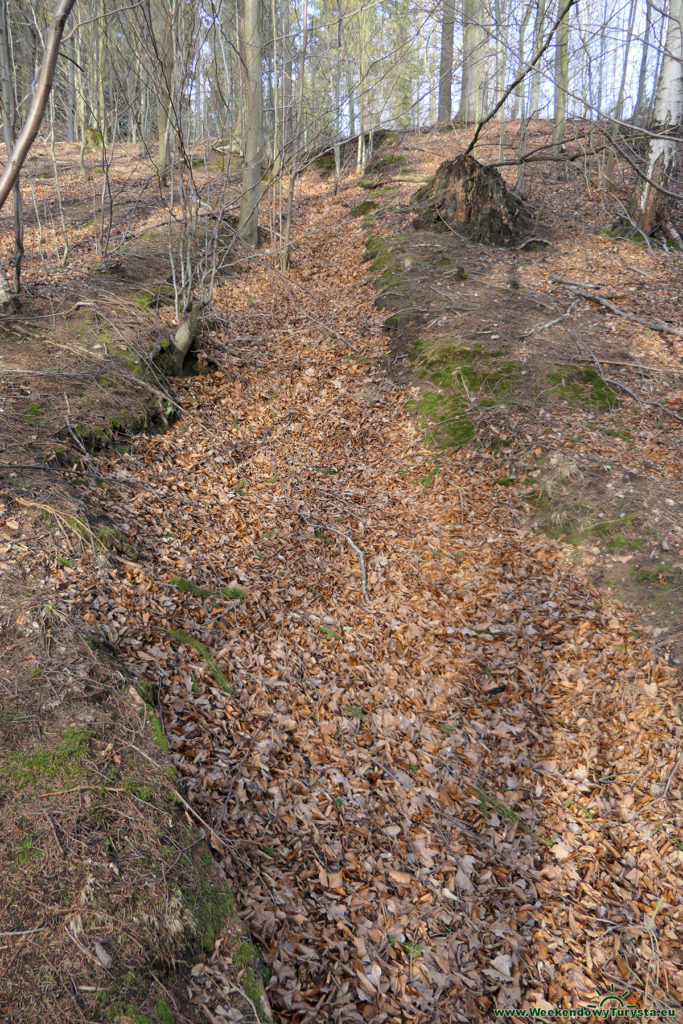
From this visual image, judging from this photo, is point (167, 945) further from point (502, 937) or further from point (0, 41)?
point (0, 41)

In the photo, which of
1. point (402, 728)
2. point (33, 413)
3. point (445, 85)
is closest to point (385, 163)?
point (445, 85)

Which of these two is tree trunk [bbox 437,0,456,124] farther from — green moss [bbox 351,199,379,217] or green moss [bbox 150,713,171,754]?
green moss [bbox 150,713,171,754]

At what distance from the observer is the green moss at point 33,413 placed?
17.3 feet

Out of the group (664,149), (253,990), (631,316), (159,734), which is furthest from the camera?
(664,149)

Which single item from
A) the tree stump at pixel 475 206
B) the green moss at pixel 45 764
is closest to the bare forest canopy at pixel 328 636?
the green moss at pixel 45 764

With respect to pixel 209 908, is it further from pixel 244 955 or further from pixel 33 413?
pixel 33 413

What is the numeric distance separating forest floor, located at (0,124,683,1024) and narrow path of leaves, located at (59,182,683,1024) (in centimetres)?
2

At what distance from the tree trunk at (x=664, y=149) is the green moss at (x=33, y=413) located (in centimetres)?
900

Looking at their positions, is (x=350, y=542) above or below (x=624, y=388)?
below

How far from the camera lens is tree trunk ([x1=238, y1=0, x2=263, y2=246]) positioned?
33.1 ft

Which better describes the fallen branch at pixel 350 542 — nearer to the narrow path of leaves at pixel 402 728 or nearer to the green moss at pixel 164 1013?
the narrow path of leaves at pixel 402 728

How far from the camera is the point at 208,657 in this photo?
13.9ft

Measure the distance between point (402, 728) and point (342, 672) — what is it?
645 millimetres

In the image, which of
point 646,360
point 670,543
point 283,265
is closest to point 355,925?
point 670,543
